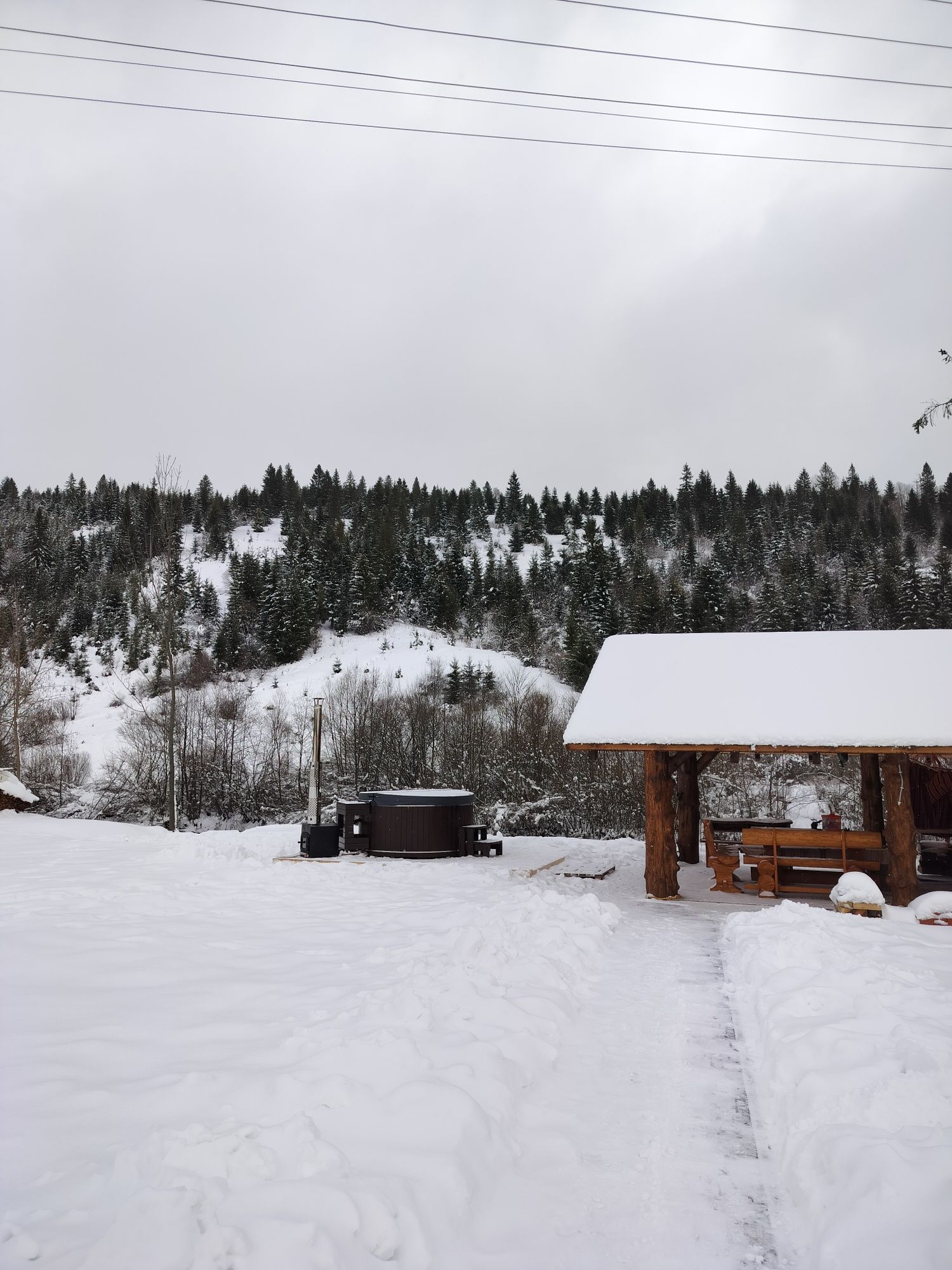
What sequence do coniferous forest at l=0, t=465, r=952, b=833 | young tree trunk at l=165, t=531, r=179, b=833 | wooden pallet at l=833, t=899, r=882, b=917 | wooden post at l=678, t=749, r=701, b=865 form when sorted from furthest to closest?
coniferous forest at l=0, t=465, r=952, b=833 < young tree trunk at l=165, t=531, r=179, b=833 < wooden post at l=678, t=749, r=701, b=865 < wooden pallet at l=833, t=899, r=882, b=917

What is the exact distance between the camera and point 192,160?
35.1 ft

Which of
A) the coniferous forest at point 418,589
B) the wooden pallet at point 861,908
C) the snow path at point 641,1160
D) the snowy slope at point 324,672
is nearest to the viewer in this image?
the snow path at point 641,1160

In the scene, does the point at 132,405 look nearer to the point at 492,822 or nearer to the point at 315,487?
the point at 492,822

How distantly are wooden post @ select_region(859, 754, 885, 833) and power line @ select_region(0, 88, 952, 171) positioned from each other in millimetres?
8928

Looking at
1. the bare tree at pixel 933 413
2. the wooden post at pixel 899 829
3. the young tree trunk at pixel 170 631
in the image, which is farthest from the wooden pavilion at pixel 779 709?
the young tree trunk at pixel 170 631

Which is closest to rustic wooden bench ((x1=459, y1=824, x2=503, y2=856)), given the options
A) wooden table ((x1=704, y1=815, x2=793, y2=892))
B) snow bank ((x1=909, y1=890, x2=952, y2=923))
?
wooden table ((x1=704, y1=815, x2=793, y2=892))

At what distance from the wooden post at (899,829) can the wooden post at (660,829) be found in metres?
2.80

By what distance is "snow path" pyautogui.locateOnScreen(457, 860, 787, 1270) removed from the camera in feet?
9.23

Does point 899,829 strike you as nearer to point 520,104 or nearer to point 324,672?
point 520,104

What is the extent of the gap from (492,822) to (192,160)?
17.5 m

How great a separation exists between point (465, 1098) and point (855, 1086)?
6.42 ft

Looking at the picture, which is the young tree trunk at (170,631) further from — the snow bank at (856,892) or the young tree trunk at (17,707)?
the snow bank at (856,892)

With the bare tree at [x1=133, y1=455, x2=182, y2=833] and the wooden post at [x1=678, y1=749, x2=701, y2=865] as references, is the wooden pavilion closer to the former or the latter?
the wooden post at [x1=678, y1=749, x2=701, y2=865]

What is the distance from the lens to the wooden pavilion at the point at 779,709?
9.79 m
